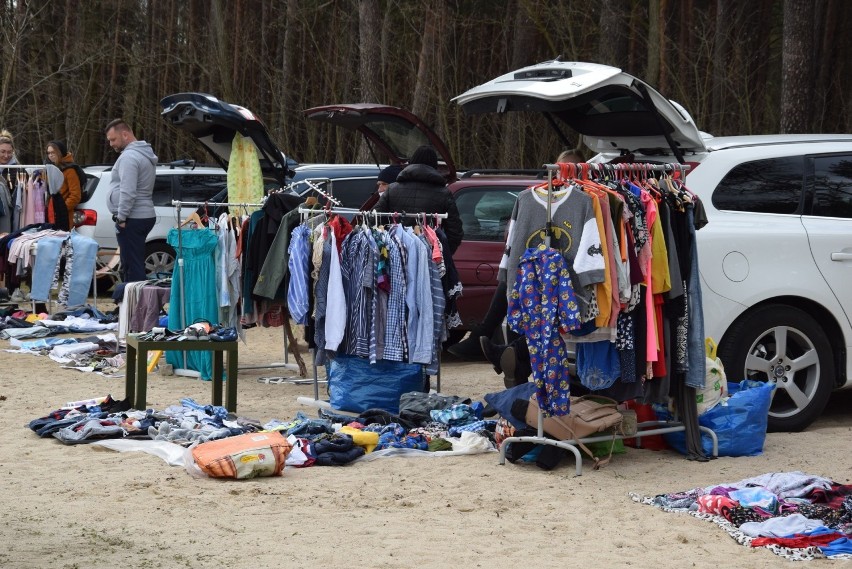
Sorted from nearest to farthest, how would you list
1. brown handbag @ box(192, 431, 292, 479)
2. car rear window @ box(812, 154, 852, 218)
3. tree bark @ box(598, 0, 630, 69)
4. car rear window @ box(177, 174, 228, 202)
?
brown handbag @ box(192, 431, 292, 479)
car rear window @ box(812, 154, 852, 218)
car rear window @ box(177, 174, 228, 202)
tree bark @ box(598, 0, 630, 69)

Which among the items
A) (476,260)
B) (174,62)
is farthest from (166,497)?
(174,62)

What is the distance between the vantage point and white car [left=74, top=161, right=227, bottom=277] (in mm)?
17016

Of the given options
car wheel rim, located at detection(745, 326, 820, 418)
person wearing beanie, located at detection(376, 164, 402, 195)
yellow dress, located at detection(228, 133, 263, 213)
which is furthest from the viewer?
yellow dress, located at detection(228, 133, 263, 213)

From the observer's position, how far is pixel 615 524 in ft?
20.5

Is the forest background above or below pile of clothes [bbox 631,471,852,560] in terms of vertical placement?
above

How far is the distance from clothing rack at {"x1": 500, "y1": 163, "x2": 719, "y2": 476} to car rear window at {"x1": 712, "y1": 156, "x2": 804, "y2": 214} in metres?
0.52

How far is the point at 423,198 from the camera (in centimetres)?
997

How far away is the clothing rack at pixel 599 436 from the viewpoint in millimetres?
7262

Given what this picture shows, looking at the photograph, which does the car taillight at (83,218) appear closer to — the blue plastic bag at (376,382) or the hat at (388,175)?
the hat at (388,175)

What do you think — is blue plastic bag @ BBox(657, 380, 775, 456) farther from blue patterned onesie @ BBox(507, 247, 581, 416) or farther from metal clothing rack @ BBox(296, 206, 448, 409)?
metal clothing rack @ BBox(296, 206, 448, 409)

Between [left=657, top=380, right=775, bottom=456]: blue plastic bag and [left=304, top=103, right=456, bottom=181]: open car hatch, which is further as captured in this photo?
[left=304, top=103, right=456, bottom=181]: open car hatch

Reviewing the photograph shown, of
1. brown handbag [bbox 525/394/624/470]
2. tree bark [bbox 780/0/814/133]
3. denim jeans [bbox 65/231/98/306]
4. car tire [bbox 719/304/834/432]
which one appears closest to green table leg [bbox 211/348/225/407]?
brown handbag [bbox 525/394/624/470]

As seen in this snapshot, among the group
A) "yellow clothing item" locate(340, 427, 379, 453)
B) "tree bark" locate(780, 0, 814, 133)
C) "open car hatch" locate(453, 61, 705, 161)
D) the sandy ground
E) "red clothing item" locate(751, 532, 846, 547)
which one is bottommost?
the sandy ground

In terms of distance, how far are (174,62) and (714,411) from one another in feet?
92.7
